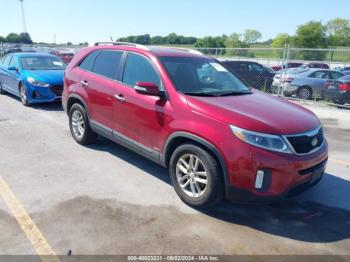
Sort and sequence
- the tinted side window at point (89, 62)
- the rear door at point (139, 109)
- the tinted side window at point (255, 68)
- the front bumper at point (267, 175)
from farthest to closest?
1. the tinted side window at point (255, 68)
2. the tinted side window at point (89, 62)
3. the rear door at point (139, 109)
4. the front bumper at point (267, 175)

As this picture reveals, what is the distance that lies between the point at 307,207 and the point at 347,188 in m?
1.03

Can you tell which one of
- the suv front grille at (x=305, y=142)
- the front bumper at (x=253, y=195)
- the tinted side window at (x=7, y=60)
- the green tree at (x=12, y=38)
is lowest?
the front bumper at (x=253, y=195)

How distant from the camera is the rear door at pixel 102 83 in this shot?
5.23 meters

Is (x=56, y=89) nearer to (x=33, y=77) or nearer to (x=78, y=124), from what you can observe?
(x=33, y=77)

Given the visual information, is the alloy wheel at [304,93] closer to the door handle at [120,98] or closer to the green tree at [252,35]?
the door handle at [120,98]

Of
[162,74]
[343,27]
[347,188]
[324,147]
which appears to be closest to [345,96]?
[347,188]

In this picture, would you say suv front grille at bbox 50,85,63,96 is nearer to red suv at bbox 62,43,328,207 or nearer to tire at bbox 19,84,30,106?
tire at bbox 19,84,30,106

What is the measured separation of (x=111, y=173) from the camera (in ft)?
16.8

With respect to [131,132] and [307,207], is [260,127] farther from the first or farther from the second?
[131,132]

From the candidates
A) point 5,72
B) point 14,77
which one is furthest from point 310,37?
point 14,77

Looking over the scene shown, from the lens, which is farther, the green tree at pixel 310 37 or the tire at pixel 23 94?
the green tree at pixel 310 37

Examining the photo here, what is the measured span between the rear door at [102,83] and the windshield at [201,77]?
95cm

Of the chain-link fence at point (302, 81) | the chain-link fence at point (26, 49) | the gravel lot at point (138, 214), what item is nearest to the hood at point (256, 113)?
the gravel lot at point (138, 214)

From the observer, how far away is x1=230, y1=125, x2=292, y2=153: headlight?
3.59 meters
